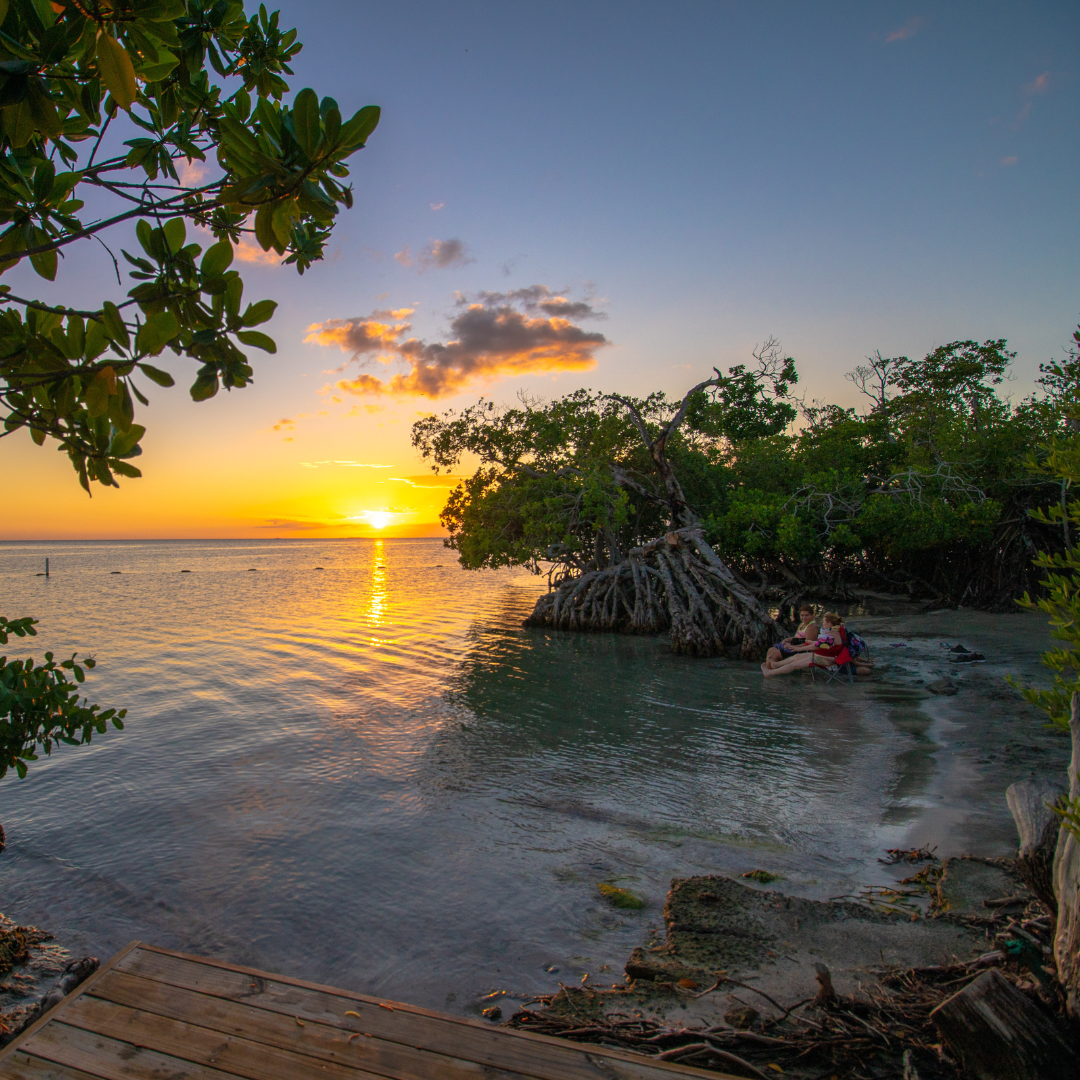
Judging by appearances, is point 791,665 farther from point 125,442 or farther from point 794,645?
point 125,442

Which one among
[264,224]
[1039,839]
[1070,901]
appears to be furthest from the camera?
[1039,839]

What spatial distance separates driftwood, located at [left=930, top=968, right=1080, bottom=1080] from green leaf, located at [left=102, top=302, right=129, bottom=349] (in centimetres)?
369

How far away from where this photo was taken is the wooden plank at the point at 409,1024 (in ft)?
7.61

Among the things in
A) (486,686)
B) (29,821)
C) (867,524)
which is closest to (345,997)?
(29,821)

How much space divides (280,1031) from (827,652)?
11.5 m

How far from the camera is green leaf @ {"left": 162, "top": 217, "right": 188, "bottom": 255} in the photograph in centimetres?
205

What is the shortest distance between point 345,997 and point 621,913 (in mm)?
2328

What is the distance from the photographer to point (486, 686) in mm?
12164

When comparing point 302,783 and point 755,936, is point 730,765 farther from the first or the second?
point 302,783

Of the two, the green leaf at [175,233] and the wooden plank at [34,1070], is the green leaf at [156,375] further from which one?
the wooden plank at [34,1070]

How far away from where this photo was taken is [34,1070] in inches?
90.4

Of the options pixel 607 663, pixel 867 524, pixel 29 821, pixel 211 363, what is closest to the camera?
pixel 211 363

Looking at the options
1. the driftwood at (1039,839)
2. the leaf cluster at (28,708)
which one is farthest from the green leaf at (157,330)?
the driftwood at (1039,839)

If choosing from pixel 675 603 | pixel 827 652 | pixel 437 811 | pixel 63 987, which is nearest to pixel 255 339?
pixel 63 987
